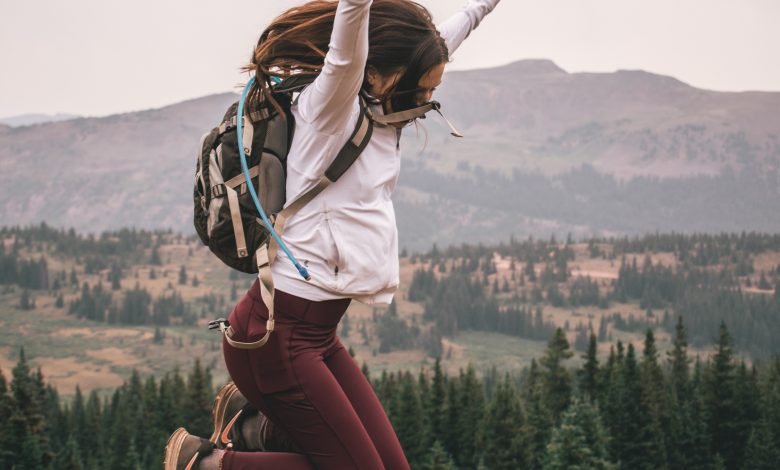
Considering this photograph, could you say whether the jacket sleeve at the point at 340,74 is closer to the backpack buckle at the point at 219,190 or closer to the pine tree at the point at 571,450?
the backpack buckle at the point at 219,190

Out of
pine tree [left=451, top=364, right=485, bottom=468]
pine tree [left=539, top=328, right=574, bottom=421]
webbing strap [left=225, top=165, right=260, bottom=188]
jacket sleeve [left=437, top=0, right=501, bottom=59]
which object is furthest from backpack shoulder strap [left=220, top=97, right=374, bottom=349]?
pine tree [left=539, top=328, right=574, bottom=421]

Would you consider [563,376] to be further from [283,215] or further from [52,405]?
[283,215]

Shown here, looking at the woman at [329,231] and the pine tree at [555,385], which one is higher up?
the woman at [329,231]

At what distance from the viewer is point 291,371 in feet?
19.3

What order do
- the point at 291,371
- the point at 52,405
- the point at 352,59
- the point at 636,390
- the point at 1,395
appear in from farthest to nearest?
the point at 52,405 → the point at 636,390 → the point at 1,395 → the point at 291,371 → the point at 352,59

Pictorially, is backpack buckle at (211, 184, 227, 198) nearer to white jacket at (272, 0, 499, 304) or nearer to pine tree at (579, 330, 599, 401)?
white jacket at (272, 0, 499, 304)

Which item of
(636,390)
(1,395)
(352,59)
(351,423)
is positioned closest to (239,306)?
(351,423)

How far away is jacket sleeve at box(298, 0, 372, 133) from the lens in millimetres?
5352

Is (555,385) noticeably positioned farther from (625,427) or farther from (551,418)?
(625,427)

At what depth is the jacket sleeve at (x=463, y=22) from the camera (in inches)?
285

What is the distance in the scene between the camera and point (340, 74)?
549 centimetres

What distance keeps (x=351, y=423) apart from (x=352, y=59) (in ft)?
6.75

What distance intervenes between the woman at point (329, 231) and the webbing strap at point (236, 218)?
0.75 ft

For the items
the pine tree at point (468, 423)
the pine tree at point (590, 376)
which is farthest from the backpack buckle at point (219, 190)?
the pine tree at point (590, 376)
